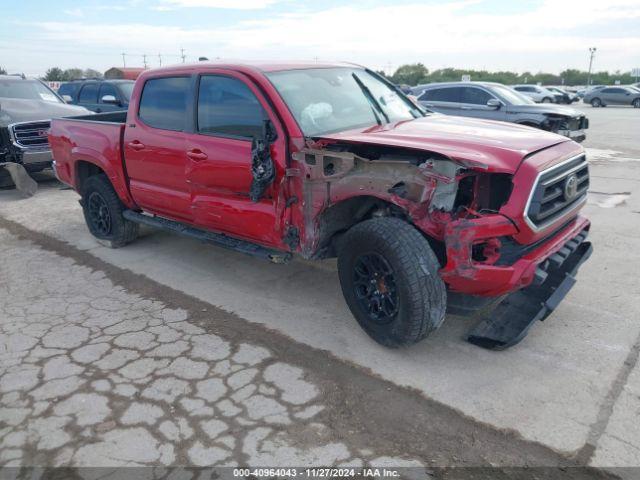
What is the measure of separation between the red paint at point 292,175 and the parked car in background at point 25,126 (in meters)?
3.95

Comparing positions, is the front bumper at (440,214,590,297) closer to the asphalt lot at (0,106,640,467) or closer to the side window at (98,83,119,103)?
the asphalt lot at (0,106,640,467)

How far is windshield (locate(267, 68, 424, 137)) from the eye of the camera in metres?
4.07

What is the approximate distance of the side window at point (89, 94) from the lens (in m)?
13.2

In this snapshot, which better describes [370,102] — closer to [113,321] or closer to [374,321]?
[374,321]

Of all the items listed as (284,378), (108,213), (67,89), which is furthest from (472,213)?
(67,89)

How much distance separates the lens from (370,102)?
4.58 m

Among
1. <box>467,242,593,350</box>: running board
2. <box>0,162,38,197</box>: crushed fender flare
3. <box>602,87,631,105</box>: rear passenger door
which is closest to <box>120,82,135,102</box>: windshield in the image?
<box>0,162,38,197</box>: crushed fender flare

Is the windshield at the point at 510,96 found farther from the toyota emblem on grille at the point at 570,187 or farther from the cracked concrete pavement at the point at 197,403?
the cracked concrete pavement at the point at 197,403

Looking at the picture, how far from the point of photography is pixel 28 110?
31.7 ft

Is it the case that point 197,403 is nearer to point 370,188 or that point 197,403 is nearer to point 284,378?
point 284,378

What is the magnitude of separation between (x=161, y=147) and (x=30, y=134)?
5.74 meters

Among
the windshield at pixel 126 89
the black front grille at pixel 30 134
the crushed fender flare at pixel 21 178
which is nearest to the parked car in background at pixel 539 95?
the windshield at pixel 126 89

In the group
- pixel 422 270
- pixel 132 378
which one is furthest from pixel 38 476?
pixel 422 270

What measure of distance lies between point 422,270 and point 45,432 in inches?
92.8
